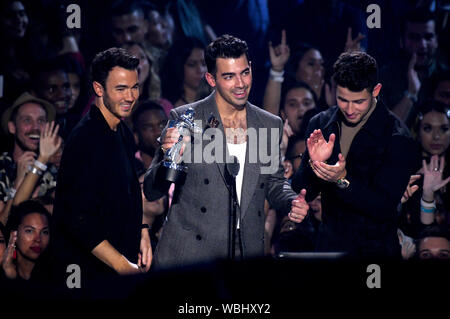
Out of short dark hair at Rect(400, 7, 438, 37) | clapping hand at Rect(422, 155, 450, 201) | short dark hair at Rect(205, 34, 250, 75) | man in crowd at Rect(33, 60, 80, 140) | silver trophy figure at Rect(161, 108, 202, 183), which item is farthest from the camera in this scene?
short dark hair at Rect(400, 7, 438, 37)

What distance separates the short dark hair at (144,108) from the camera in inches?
215

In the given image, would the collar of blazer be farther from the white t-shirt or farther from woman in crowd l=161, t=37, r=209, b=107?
woman in crowd l=161, t=37, r=209, b=107

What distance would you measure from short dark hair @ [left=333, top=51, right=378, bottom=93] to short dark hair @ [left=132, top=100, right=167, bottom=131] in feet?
7.35

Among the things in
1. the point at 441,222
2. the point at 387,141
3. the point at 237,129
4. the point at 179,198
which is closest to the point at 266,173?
the point at 237,129

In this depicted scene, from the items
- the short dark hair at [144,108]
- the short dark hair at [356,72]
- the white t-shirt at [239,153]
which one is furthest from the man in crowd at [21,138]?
the short dark hair at [356,72]

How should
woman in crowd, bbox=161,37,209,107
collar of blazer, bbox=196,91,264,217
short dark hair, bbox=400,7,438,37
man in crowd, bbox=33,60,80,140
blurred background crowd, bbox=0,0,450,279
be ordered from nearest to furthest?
collar of blazer, bbox=196,91,264,217, blurred background crowd, bbox=0,0,450,279, man in crowd, bbox=33,60,80,140, woman in crowd, bbox=161,37,209,107, short dark hair, bbox=400,7,438,37

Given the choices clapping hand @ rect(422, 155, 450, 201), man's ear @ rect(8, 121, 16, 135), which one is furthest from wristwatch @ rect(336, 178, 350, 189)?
man's ear @ rect(8, 121, 16, 135)

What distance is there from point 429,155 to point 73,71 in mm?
3175

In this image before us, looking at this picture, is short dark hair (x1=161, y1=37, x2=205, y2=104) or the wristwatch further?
short dark hair (x1=161, y1=37, x2=205, y2=104)

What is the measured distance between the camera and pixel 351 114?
3.57 metres

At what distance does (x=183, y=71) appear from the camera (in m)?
5.95

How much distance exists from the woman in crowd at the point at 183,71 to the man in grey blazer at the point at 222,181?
2420mm

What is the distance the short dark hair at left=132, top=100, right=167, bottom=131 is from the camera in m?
5.47

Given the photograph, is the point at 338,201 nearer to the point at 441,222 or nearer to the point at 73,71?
the point at 441,222
